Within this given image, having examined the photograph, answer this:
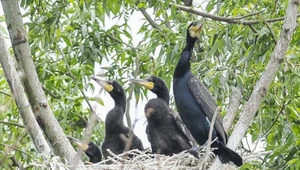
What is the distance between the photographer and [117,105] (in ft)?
21.7

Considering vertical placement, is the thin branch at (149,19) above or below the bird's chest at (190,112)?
above

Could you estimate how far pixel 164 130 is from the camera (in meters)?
5.99

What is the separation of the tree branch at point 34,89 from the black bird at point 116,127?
51.1 inches

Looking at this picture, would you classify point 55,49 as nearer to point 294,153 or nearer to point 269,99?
point 269,99

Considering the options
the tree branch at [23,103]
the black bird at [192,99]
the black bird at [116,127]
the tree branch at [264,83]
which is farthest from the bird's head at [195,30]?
the tree branch at [23,103]

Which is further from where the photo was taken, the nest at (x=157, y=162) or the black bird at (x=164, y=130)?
the black bird at (x=164, y=130)

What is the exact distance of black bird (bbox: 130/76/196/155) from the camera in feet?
19.5

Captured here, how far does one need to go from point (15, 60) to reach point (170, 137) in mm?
1492

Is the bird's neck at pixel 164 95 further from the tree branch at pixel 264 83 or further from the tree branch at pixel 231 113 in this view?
the tree branch at pixel 264 83

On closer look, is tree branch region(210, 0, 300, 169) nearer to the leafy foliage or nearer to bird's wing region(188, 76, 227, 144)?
the leafy foliage

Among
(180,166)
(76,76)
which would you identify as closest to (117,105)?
(76,76)

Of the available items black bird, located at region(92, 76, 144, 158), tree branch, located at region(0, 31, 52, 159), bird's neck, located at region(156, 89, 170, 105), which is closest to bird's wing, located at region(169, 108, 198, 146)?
bird's neck, located at region(156, 89, 170, 105)

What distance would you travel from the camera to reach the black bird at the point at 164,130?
5.95 meters

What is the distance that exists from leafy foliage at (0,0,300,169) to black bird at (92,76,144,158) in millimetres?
162
